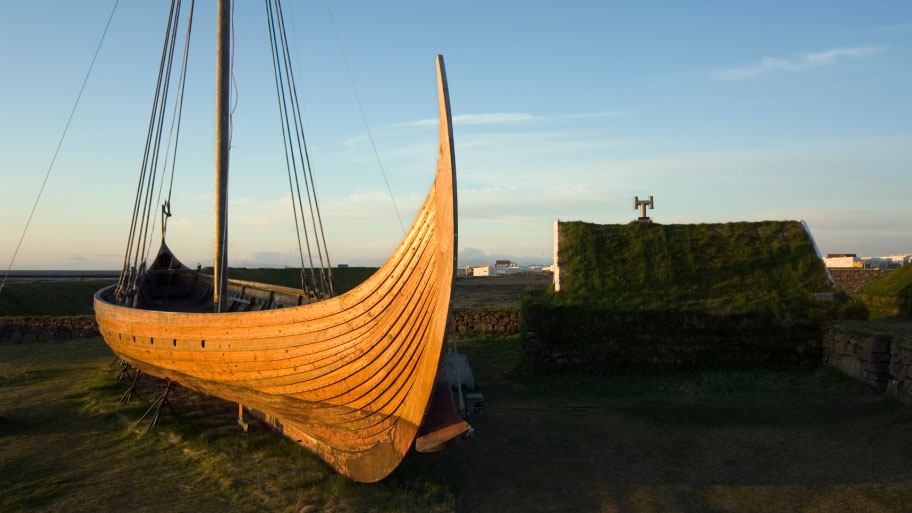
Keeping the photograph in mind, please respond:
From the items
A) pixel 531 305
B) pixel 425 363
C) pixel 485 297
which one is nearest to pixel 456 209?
pixel 425 363

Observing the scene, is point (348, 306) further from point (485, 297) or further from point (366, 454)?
point (485, 297)

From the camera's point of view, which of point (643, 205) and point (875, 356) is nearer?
point (875, 356)

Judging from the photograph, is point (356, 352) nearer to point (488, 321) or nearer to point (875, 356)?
point (875, 356)

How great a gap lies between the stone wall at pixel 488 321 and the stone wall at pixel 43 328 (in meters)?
13.2

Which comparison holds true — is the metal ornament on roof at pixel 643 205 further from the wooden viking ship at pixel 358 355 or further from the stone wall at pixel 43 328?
the stone wall at pixel 43 328

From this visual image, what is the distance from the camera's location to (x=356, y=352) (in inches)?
265

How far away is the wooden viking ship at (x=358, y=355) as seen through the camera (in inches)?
232

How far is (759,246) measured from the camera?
15750 millimetres

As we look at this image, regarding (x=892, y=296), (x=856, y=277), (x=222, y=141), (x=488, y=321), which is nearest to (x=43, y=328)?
(x=222, y=141)

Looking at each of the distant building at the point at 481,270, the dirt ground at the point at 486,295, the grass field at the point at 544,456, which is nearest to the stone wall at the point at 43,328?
the grass field at the point at 544,456

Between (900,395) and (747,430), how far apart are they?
2894mm

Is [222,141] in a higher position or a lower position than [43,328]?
higher

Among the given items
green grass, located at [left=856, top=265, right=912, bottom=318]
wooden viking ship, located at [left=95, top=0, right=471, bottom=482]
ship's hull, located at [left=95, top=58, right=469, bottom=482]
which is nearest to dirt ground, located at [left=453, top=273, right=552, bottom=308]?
green grass, located at [left=856, top=265, right=912, bottom=318]

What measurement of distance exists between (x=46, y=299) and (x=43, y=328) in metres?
8.42
